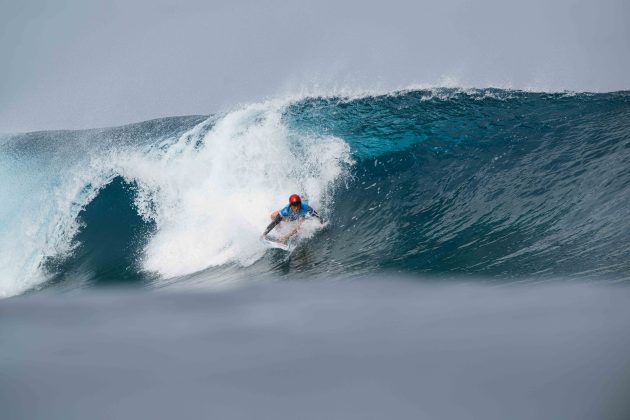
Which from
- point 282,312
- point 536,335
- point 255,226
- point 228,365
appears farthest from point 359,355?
point 255,226

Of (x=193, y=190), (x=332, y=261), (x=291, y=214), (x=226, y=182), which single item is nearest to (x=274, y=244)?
(x=291, y=214)

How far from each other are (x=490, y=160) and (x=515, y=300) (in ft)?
14.4

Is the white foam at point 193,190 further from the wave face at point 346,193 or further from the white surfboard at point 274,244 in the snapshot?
the white surfboard at point 274,244

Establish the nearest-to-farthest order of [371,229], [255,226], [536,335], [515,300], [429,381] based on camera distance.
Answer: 1. [429,381]
2. [536,335]
3. [515,300]
4. [371,229]
5. [255,226]

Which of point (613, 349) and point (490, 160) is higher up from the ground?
point (490, 160)

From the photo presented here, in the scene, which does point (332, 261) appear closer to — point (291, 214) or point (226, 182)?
point (291, 214)

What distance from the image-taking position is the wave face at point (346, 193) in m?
5.94

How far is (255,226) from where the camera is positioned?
25.6 feet

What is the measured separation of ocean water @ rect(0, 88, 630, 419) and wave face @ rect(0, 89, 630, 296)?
4 cm

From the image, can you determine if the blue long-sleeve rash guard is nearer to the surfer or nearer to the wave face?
the surfer

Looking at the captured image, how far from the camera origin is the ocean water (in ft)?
7.66

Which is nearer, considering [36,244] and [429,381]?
[429,381]

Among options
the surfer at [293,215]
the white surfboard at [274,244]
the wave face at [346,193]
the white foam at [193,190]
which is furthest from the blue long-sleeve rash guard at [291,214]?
the white foam at [193,190]

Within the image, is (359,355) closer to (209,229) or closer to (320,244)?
(320,244)
